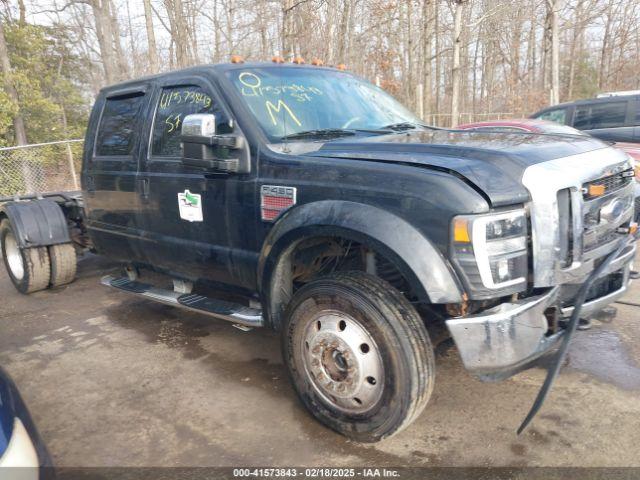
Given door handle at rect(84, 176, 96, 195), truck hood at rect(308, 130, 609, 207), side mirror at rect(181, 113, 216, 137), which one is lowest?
door handle at rect(84, 176, 96, 195)

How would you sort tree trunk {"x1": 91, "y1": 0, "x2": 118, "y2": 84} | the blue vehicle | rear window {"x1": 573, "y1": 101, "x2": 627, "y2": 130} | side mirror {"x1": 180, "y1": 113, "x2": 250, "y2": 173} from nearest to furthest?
the blue vehicle, side mirror {"x1": 180, "y1": 113, "x2": 250, "y2": 173}, rear window {"x1": 573, "y1": 101, "x2": 627, "y2": 130}, tree trunk {"x1": 91, "y1": 0, "x2": 118, "y2": 84}

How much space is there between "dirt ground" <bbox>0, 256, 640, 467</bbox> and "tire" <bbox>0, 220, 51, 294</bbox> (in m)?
1.20

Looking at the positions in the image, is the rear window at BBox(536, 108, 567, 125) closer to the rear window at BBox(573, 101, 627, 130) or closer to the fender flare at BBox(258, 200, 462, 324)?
the rear window at BBox(573, 101, 627, 130)

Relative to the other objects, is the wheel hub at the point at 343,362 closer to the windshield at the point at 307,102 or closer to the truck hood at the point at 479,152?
the truck hood at the point at 479,152

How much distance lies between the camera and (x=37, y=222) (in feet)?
18.5

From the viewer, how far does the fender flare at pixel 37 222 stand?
556 centimetres

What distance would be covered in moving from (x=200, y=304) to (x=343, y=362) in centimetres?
141

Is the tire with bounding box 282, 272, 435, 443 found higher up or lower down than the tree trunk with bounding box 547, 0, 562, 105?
lower down

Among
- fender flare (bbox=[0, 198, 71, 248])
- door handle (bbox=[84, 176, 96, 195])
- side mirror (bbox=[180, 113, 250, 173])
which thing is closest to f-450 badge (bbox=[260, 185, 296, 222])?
side mirror (bbox=[180, 113, 250, 173])

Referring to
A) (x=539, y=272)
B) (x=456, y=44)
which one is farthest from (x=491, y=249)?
(x=456, y=44)

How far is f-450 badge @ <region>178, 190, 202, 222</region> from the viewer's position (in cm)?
365

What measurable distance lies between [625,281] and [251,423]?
232 cm

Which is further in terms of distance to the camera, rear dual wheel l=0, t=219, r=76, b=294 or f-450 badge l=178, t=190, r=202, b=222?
rear dual wheel l=0, t=219, r=76, b=294

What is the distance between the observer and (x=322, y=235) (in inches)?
112
